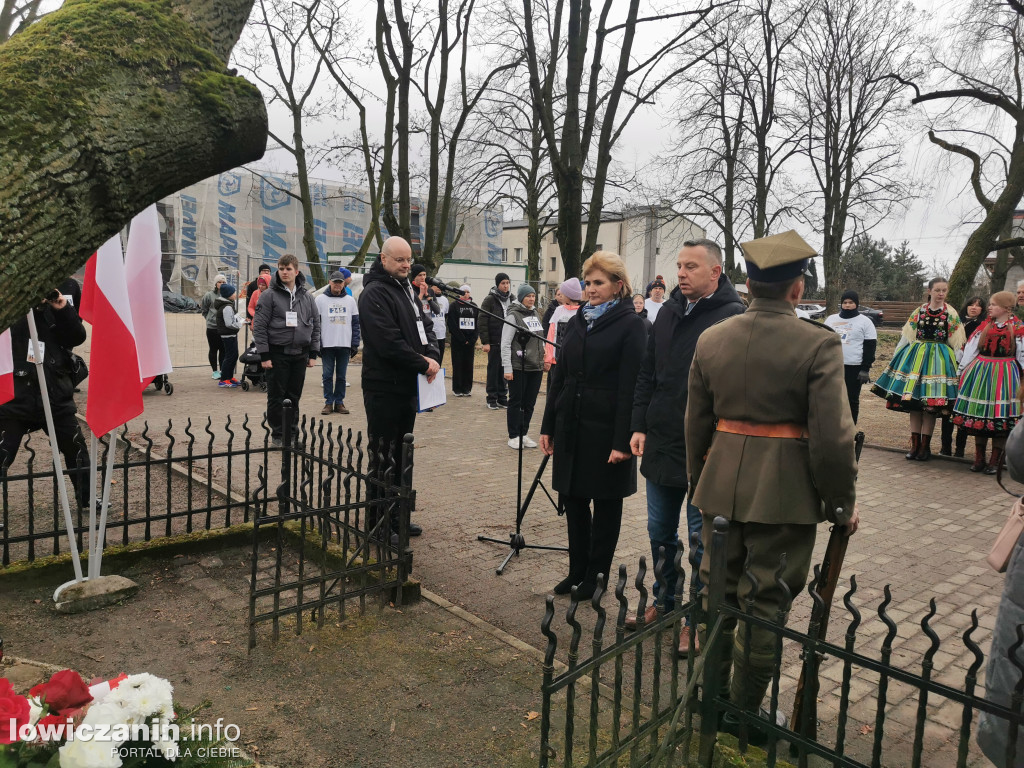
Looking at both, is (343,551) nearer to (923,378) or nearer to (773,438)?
(773,438)

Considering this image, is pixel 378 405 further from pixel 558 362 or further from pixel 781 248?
pixel 781 248

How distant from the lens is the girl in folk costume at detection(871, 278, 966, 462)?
8750mm

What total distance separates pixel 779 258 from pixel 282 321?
6.27 meters

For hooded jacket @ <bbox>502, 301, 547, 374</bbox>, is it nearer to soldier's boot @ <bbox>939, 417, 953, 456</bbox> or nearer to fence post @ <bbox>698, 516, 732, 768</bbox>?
soldier's boot @ <bbox>939, 417, 953, 456</bbox>

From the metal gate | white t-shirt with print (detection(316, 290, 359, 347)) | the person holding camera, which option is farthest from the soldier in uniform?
white t-shirt with print (detection(316, 290, 359, 347))

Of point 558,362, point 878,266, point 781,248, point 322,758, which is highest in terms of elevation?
point 878,266

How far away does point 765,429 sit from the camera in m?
2.97

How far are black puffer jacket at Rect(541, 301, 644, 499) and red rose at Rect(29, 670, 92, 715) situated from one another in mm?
2814

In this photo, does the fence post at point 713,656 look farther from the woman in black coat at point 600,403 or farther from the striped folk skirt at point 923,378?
the striped folk skirt at point 923,378

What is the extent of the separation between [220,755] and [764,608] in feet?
6.69

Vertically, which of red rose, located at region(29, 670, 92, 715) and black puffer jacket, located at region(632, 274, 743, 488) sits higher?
black puffer jacket, located at region(632, 274, 743, 488)

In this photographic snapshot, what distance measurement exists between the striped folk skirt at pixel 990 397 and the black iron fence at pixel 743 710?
18.1ft

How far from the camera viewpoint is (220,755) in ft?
6.49

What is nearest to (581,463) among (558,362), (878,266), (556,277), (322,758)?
(558,362)
